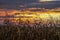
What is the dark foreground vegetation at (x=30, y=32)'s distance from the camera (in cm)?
342

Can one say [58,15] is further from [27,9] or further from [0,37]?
[0,37]

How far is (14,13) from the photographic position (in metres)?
4.62

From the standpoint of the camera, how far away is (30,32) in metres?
3.60

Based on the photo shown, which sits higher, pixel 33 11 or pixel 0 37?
pixel 33 11

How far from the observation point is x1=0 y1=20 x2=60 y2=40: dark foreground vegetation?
342cm

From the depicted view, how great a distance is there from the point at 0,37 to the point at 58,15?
1689 mm

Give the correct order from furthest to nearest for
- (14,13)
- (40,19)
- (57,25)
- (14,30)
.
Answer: (14,13) → (40,19) → (57,25) → (14,30)

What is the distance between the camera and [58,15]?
4559 mm

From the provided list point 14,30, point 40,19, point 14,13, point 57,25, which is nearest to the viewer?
point 14,30

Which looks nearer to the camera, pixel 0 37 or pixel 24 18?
pixel 0 37

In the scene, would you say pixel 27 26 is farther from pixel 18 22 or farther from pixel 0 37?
pixel 0 37

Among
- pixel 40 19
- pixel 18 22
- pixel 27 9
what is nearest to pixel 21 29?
pixel 18 22

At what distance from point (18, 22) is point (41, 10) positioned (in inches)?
30.7

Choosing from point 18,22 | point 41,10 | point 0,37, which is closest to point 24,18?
point 18,22
